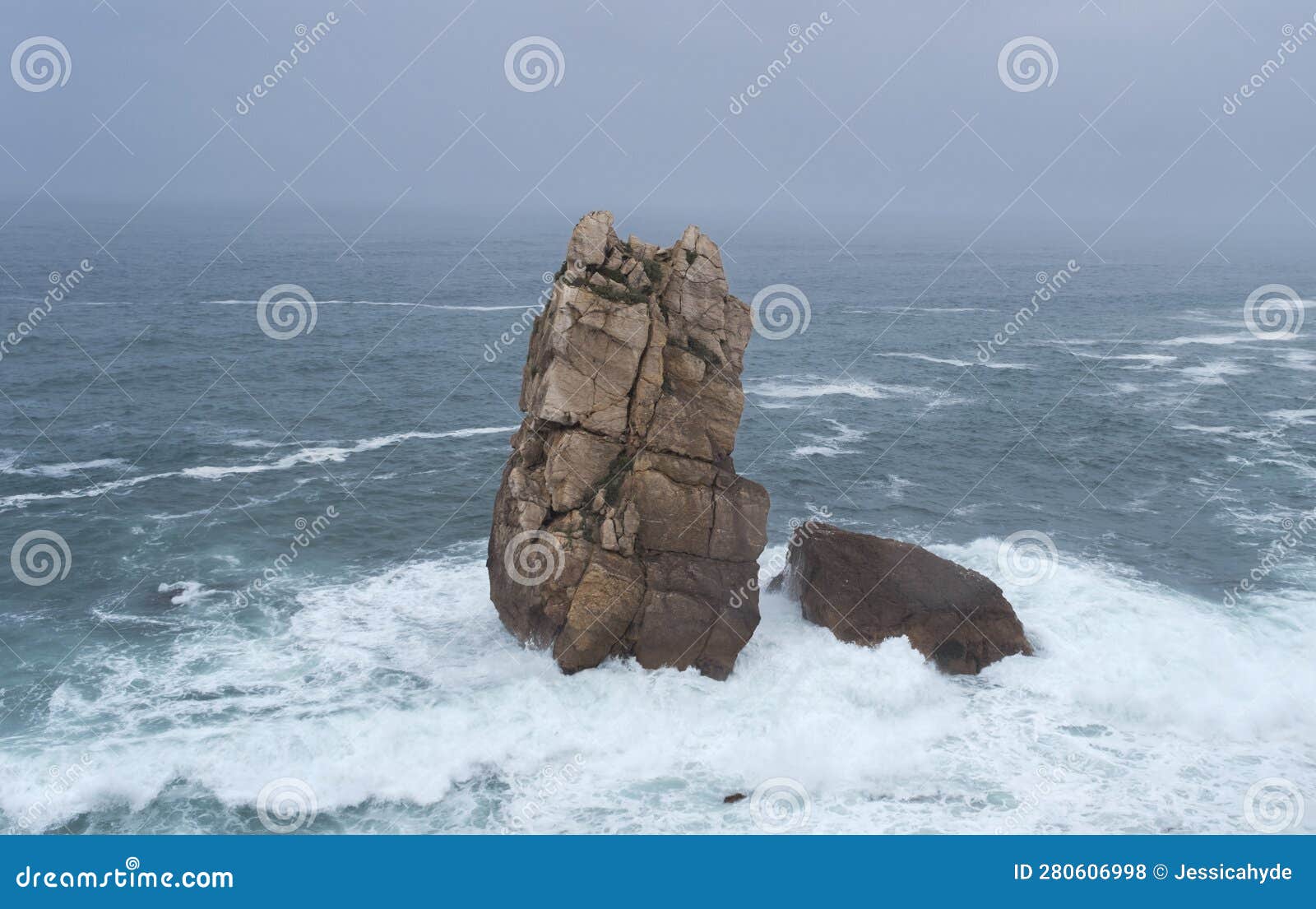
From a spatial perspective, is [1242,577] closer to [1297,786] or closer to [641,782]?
[1297,786]

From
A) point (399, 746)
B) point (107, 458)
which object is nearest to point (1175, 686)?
point (399, 746)

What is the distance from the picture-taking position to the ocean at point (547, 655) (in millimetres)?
29078

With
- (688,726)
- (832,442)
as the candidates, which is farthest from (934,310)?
(688,726)

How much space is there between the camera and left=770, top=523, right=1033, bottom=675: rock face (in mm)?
36344

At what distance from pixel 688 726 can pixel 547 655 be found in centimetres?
616

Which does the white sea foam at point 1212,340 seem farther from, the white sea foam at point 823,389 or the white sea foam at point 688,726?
the white sea foam at point 688,726

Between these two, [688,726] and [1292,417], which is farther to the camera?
[1292,417]

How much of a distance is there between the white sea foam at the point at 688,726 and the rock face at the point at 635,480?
5.49ft

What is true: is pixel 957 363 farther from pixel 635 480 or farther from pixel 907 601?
pixel 635 480

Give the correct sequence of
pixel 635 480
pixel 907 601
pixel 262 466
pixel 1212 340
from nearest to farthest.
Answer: pixel 635 480
pixel 907 601
pixel 262 466
pixel 1212 340

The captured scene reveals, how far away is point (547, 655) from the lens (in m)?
35.3

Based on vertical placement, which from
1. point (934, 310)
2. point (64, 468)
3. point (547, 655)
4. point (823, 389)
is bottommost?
point (547, 655)

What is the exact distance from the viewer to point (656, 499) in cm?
3478

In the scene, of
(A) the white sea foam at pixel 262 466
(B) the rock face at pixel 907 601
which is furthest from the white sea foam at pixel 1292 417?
(A) the white sea foam at pixel 262 466
